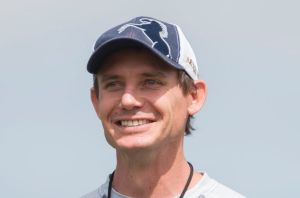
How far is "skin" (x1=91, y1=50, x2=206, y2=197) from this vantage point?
8.33 meters

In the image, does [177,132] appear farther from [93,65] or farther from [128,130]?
[93,65]

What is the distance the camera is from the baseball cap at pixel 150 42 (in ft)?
27.9

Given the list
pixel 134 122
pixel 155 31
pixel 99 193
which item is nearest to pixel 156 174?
pixel 134 122

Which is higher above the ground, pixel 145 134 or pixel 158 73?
pixel 158 73

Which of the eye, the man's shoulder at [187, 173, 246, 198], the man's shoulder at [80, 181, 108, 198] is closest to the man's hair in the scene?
the eye

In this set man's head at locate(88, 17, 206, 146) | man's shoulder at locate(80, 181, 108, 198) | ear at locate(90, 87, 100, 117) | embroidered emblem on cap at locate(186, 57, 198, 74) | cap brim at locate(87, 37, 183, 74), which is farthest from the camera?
man's shoulder at locate(80, 181, 108, 198)

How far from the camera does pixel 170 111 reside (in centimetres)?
841

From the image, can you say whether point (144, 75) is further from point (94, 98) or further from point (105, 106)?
point (94, 98)

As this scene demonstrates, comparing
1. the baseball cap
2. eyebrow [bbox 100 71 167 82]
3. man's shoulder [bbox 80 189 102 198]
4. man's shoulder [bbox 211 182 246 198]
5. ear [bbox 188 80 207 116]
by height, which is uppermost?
the baseball cap

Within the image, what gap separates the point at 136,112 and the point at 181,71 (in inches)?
30.0

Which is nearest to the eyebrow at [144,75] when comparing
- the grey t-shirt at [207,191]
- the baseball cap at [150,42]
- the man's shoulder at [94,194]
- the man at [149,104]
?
the man at [149,104]

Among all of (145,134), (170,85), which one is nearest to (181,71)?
(170,85)

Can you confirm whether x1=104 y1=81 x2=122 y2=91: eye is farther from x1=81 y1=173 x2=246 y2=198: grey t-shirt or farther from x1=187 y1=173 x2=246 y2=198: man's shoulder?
x1=187 y1=173 x2=246 y2=198: man's shoulder

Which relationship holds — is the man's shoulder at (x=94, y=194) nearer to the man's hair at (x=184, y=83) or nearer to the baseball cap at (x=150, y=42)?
the man's hair at (x=184, y=83)
